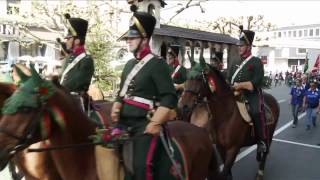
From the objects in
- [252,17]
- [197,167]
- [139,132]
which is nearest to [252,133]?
[197,167]

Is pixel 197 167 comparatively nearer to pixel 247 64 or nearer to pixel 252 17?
pixel 247 64

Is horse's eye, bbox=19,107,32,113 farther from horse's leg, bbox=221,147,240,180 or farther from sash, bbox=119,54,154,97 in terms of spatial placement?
horse's leg, bbox=221,147,240,180

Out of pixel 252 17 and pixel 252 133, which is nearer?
pixel 252 133

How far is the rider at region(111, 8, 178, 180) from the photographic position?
4012 millimetres

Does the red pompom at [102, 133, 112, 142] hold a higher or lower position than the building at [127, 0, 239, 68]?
lower

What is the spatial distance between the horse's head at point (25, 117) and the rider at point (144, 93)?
86cm

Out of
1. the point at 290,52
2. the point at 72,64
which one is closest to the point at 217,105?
the point at 72,64

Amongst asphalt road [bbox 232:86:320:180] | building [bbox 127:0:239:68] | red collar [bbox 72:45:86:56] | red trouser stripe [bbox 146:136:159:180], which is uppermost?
building [bbox 127:0:239:68]

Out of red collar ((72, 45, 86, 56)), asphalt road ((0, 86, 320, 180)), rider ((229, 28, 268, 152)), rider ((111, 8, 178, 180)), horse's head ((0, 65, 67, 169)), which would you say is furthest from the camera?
asphalt road ((0, 86, 320, 180))

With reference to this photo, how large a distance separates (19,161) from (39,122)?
6.89 ft

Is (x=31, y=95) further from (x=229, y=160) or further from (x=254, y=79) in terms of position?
(x=254, y=79)

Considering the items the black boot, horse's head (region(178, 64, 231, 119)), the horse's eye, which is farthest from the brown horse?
the horse's eye

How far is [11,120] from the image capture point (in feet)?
10.9

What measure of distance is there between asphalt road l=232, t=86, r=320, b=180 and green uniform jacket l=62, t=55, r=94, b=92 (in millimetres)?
3778
